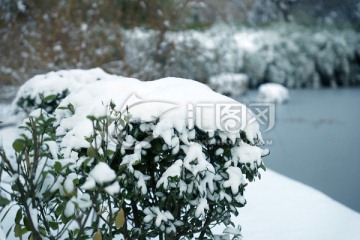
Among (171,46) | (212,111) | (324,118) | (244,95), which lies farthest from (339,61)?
(212,111)

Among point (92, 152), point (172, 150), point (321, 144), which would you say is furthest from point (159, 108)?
point (321, 144)

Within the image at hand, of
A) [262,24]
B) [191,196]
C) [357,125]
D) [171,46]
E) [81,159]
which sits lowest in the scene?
[357,125]

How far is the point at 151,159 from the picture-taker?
1.92 meters

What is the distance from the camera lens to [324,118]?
28.7 feet

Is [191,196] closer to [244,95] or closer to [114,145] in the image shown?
[114,145]

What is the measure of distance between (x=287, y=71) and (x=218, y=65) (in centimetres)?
550

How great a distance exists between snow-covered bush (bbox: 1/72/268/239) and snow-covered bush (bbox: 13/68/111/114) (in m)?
1.25

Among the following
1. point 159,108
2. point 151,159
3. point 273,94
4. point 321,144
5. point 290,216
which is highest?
point 159,108

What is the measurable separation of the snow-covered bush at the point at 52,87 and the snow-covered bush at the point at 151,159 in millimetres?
1252

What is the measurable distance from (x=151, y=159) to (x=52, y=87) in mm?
1624

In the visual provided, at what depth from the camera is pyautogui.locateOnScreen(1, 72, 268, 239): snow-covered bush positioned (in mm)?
1764

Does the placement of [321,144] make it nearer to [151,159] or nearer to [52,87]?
[52,87]

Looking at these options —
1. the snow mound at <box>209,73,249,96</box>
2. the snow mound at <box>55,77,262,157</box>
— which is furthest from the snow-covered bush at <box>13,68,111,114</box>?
the snow mound at <box>209,73,249,96</box>

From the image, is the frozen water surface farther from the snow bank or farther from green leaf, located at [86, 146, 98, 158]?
green leaf, located at [86, 146, 98, 158]
